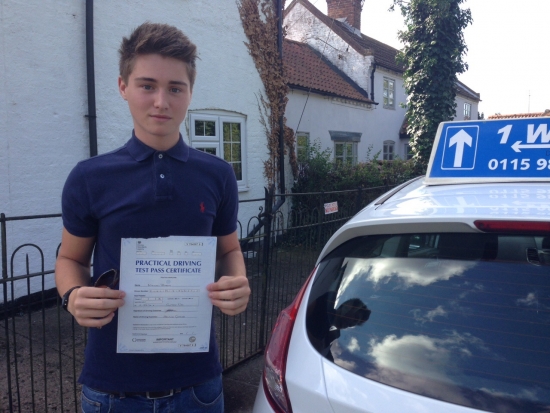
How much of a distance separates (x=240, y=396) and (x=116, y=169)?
284cm

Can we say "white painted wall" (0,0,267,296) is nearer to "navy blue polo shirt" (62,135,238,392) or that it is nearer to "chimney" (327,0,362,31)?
"navy blue polo shirt" (62,135,238,392)

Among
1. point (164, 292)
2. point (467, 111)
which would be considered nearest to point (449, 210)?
point (164, 292)

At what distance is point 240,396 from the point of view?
12.8 feet

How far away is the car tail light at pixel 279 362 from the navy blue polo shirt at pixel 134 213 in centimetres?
34

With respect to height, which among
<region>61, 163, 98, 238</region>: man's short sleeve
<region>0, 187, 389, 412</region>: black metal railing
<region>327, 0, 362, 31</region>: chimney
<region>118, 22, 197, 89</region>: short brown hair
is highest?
<region>327, 0, 362, 31</region>: chimney

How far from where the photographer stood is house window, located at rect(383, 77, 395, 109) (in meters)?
18.6

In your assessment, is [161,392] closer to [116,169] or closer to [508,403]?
[116,169]

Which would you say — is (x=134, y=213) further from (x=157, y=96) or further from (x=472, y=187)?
(x=472, y=187)

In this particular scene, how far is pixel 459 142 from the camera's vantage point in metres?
3.11

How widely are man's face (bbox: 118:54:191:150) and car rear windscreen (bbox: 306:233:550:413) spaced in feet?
2.96

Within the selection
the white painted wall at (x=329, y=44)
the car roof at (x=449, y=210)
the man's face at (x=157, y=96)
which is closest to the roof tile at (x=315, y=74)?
the white painted wall at (x=329, y=44)

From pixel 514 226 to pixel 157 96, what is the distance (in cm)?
128

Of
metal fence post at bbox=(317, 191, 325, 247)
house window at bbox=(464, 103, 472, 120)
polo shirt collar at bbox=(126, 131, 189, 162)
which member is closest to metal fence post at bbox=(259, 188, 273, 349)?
metal fence post at bbox=(317, 191, 325, 247)

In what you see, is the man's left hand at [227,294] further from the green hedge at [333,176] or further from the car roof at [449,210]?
the green hedge at [333,176]
